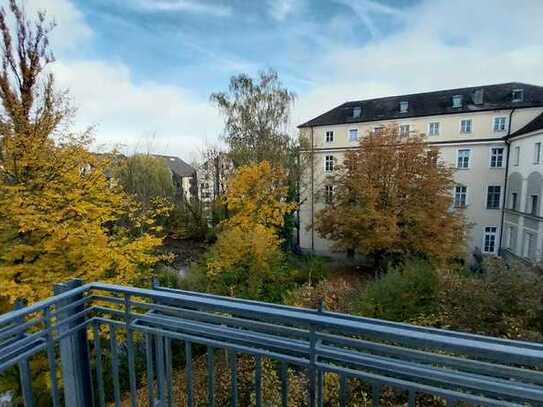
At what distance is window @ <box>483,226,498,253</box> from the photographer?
1767 cm

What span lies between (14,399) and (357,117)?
2020 cm

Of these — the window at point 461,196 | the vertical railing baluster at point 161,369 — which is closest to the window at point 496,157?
the window at point 461,196

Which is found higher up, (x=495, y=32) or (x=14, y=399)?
(x=495, y=32)

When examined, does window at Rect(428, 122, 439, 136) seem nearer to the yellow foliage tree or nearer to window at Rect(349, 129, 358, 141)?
window at Rect(349, 129, 358, 141)

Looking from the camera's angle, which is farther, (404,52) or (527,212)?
(527,212)

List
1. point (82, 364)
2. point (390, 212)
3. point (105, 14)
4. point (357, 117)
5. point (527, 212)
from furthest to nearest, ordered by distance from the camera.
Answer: point (357, 117), point (527, 212), point (390, 212), point (105, 14), point (82, 364)

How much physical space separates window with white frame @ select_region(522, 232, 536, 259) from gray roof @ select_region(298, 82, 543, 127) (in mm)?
6976

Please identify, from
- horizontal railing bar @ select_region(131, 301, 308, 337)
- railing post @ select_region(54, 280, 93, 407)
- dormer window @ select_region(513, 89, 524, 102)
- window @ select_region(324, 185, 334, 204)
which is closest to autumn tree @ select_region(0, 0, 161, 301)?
railing post @ select_region(54, 280, 93, 407)

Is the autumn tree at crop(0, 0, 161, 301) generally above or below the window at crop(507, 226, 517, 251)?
above

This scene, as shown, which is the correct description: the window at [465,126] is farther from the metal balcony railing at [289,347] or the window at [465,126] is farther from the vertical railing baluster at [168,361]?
the vertical railing baluster at [168,361]

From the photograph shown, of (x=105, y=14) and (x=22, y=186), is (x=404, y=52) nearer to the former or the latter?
(x=105, y=14)

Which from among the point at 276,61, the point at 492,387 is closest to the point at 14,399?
the point at 492,387

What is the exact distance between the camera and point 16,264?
5098 mm

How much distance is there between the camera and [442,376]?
1130mm
